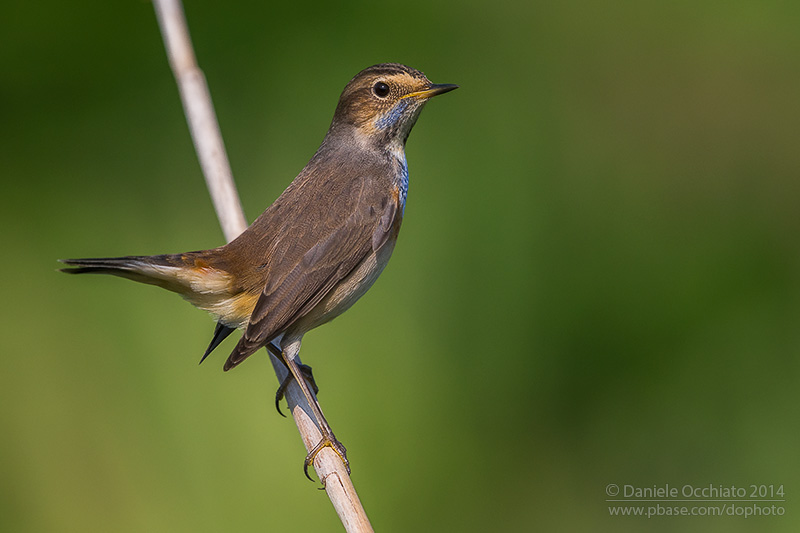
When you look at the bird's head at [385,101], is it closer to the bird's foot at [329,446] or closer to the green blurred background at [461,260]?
the green blurred background at [461,260]

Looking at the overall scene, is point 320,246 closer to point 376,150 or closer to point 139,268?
point 376,150

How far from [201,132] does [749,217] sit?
2609 mm

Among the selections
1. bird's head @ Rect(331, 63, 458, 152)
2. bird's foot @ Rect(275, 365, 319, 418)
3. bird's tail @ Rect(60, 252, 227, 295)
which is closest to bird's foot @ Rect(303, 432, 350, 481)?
bird's foot @ Rect(275, 365, 319, 418)

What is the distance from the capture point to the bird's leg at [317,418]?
3.23 m

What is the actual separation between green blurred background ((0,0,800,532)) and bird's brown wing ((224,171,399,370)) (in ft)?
1.64

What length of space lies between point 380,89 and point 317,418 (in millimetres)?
1341

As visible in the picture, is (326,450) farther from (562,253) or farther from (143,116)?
(143,116)

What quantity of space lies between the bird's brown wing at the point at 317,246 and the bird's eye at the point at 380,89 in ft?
1.16

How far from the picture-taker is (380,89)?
353 cm

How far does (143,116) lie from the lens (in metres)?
4.12

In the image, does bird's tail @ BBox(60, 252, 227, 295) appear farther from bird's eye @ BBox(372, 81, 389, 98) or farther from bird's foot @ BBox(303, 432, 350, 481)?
bird's eye @ BBox(372, 81, 389, 98)

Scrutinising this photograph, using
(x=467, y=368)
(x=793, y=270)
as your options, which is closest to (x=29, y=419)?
(x=467, y=368)

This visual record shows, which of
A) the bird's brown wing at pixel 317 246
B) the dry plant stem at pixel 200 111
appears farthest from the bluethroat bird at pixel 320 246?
the dry plant stem at pixel 200 111

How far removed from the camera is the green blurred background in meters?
3.53
